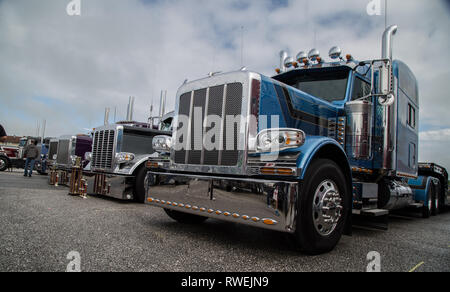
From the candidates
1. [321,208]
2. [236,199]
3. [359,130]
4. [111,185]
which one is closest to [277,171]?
[236,199]

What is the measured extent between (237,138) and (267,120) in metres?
0.42

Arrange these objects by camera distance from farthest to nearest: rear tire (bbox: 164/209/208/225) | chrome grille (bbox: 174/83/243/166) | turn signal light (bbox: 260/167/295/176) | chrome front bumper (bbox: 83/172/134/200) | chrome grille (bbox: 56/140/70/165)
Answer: chrome grille (bbox: 56/140/70/165)
chrome front bumper (bbox: 83/172/134/200)
rear tire (bbox: 164/209/208/225)
chrome grille (bbox: 174/83/243/166)
turn signal light (bbox: 260/167/295/176)

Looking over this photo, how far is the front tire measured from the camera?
283 centimetres

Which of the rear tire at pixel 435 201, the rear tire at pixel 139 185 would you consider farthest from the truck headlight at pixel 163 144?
the rear tire at pixel 435 201

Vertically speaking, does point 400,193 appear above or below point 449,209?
above

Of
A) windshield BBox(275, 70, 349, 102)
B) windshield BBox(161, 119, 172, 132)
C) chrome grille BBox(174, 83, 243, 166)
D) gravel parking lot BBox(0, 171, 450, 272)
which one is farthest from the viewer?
windshield BBox(161, 119, 172, 132)

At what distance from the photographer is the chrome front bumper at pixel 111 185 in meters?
6.53

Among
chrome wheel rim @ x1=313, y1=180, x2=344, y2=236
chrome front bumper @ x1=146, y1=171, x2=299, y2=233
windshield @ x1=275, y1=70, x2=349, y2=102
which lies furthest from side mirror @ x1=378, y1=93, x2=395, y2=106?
chrome front bumper @ x1=146, y1=171, x2=299, y2=233

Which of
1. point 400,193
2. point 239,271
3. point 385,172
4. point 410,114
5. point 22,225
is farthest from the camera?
point 410,114

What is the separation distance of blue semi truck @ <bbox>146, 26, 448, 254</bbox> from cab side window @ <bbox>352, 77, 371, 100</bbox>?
2 centimetres

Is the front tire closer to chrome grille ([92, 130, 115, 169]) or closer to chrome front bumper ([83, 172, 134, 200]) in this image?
chrome front bumper ([83, 172, 134, 200])
